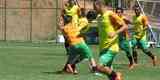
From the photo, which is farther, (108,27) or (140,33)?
(140,33)

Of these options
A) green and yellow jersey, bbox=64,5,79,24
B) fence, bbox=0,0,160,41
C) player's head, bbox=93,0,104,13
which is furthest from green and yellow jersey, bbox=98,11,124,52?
fence, bbox=0,0,160,41

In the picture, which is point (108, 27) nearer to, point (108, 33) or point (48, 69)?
point (108, 33)

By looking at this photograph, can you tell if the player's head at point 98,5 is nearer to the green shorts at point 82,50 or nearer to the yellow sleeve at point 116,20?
the yellow sleeve at point 116,20

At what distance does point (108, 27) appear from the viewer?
49.2 feet

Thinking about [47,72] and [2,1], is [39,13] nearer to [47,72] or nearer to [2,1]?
[2,1]

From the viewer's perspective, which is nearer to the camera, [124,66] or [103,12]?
[103,12]

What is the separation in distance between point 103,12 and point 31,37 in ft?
103

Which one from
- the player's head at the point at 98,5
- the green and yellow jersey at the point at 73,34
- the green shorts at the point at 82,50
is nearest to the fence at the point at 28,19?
the green and yellow jersey at the point at 73,34

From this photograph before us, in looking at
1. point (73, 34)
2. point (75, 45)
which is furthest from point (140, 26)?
point (75, 45)

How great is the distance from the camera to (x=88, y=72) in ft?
66.3

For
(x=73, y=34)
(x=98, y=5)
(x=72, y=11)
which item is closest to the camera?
(x=98, y=5)

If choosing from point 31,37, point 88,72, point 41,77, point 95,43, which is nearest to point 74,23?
point 88,72

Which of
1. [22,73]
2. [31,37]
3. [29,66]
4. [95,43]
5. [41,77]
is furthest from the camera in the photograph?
[31,37]

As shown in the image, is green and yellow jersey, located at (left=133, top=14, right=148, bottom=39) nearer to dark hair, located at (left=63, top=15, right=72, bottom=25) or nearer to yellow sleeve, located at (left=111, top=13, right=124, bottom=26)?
dark hair, located at (left=63, top=15, right=72, bottom=25)
